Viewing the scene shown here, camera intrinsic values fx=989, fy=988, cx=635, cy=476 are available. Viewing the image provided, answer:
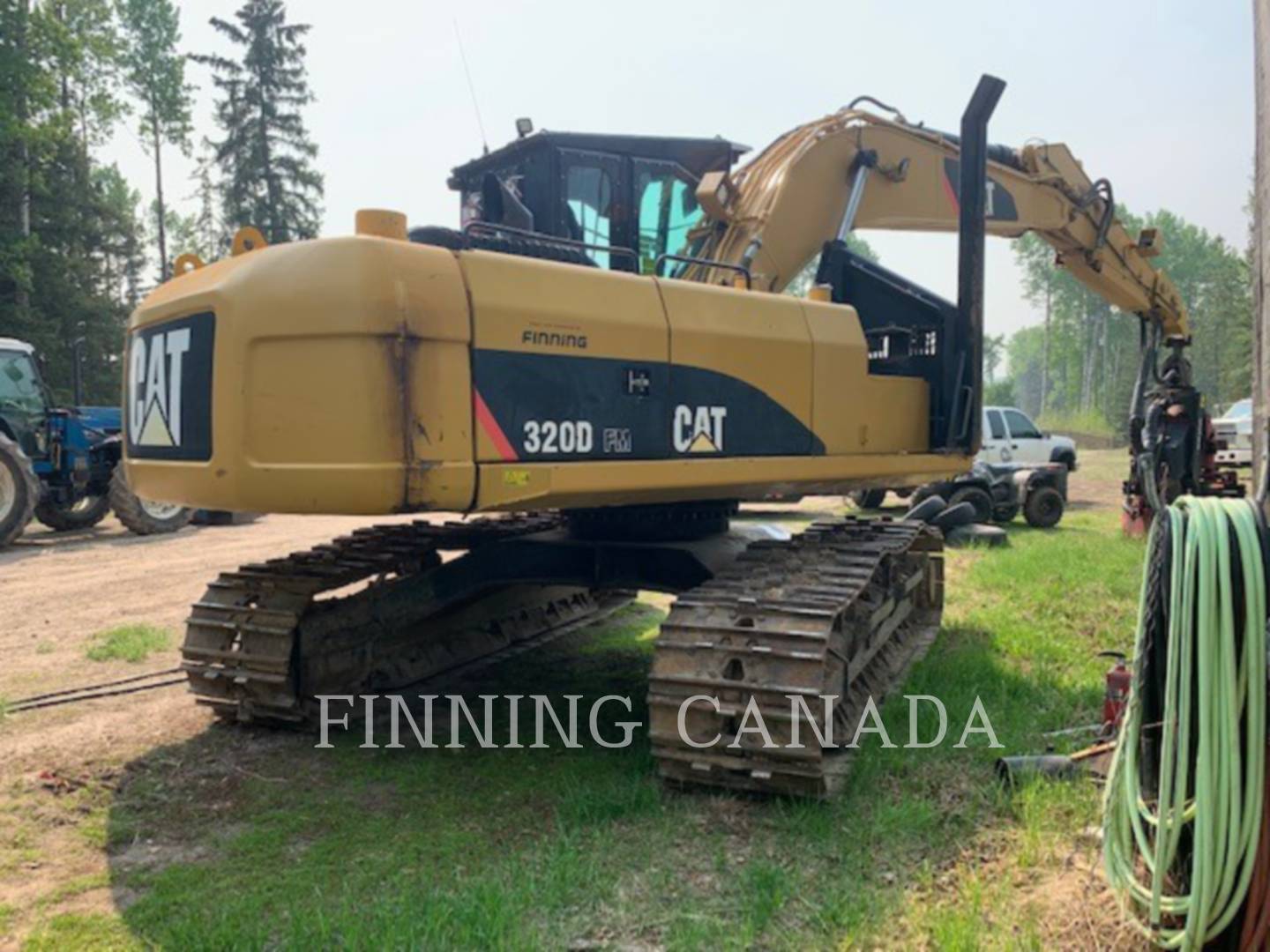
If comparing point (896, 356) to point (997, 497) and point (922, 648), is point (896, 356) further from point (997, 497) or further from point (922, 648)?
point (997, 497)

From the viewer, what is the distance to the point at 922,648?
18.4 ft

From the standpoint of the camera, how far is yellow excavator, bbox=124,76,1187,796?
3188mm

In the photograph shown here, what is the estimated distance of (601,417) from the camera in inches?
145

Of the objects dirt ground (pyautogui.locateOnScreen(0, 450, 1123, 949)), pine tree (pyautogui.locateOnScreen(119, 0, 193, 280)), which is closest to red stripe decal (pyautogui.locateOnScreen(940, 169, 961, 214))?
dirt ground (pyautogui.locateOnScreen(0, 450, 1123, 949))

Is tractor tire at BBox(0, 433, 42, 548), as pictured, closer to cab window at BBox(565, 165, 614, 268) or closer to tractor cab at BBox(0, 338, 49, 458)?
tractor cab at BBox(0, 338, 49, 458)

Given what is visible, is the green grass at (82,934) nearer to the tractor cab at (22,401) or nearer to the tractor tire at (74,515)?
the tractor cab at (22,401)

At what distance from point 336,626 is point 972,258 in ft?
12.2

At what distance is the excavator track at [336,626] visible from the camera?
4.48 meters

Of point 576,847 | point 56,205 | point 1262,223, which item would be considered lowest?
point 576,847

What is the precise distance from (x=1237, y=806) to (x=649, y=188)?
4.00m

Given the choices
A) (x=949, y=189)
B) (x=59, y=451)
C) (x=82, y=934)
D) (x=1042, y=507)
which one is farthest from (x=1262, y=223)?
(x=59, y=451)

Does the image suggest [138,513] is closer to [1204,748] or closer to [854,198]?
[854,198]

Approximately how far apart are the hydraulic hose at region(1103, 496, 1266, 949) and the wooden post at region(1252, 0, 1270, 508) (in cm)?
28

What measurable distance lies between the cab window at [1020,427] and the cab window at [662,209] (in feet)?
49.0
